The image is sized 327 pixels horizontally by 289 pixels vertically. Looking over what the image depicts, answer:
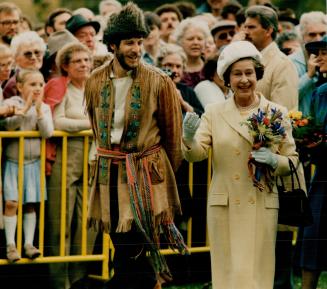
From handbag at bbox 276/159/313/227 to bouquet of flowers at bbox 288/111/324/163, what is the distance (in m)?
Result: 0.50

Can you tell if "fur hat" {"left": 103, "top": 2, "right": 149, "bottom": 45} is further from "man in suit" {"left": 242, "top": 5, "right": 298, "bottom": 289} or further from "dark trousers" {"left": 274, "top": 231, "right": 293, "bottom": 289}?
"dark trousers" {"left": 274, "top": 231, "right": 293, "bottom": 289}

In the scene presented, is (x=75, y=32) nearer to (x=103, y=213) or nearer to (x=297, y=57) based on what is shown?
(x=297, y=57)

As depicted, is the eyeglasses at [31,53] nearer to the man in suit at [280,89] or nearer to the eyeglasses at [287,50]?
the man in suit at [280,89]

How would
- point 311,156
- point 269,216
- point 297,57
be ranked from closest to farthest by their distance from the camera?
point 269,216
point 311,156
point 297,57

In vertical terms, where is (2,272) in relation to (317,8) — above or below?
below

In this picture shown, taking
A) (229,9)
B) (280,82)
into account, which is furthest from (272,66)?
(229,9)

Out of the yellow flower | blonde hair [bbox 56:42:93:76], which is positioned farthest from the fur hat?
blonde hair [bbox 56:42:93:76]

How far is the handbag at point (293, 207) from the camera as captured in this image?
365 inches

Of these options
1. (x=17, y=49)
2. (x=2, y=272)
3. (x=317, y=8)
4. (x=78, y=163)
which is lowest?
(x=2, y=272)

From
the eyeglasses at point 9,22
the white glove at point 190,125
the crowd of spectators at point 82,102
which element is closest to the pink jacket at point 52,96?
the crowd of spectators at point 82,102

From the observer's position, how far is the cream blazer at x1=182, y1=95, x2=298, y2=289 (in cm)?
916

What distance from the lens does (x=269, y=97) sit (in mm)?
10719

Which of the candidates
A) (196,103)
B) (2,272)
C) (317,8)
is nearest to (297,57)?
(196,103)

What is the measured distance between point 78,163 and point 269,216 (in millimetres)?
2245
